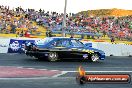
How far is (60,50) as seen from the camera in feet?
71.4

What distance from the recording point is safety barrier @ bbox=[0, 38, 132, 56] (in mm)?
26609

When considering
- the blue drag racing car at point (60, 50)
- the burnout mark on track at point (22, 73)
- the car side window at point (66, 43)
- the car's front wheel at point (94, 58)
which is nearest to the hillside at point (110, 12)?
the car's front wheel at point (94, 58)

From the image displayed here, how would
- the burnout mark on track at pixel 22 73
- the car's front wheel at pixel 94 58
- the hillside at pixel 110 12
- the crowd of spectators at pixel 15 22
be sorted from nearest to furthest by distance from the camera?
1. the burnout mark on track at pixel 22 73
2. the car's front wheel at pixel 94 58
3. the crowd of spectators at pixel 15 22
4. the hillside at pixel 110 12

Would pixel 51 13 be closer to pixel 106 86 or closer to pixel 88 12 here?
pixel 88 12

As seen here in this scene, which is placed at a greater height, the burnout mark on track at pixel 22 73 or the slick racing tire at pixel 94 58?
the slick racing tire at pixel 94 58

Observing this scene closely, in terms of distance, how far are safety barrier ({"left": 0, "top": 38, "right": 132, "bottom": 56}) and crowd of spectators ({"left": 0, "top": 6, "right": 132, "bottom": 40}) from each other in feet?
12.8

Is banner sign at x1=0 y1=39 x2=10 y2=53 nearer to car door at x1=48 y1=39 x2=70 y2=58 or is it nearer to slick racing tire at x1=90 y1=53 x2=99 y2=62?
car door at x1=48 y1=39 x2=70 y2=58

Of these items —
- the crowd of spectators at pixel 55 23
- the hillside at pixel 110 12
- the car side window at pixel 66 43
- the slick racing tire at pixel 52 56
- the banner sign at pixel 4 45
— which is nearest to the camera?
the slick racing tire at pixel 52 56

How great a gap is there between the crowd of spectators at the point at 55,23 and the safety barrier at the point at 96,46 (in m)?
3.91

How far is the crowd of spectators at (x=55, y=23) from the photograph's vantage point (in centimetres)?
3420

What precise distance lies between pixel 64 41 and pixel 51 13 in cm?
2164

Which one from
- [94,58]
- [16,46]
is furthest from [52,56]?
[16,46]

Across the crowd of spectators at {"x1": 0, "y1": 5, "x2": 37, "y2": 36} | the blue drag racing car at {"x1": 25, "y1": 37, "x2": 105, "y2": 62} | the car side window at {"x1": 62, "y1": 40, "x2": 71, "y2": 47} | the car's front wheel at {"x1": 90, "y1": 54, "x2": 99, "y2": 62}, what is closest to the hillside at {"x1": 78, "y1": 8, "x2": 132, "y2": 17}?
the crowd of spectators at {"x1": 0, "y1": 5, "x2": 37, "y2": 36}

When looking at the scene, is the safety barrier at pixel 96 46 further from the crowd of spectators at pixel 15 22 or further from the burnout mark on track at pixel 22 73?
the burnout mark on track at pixel 22 73
